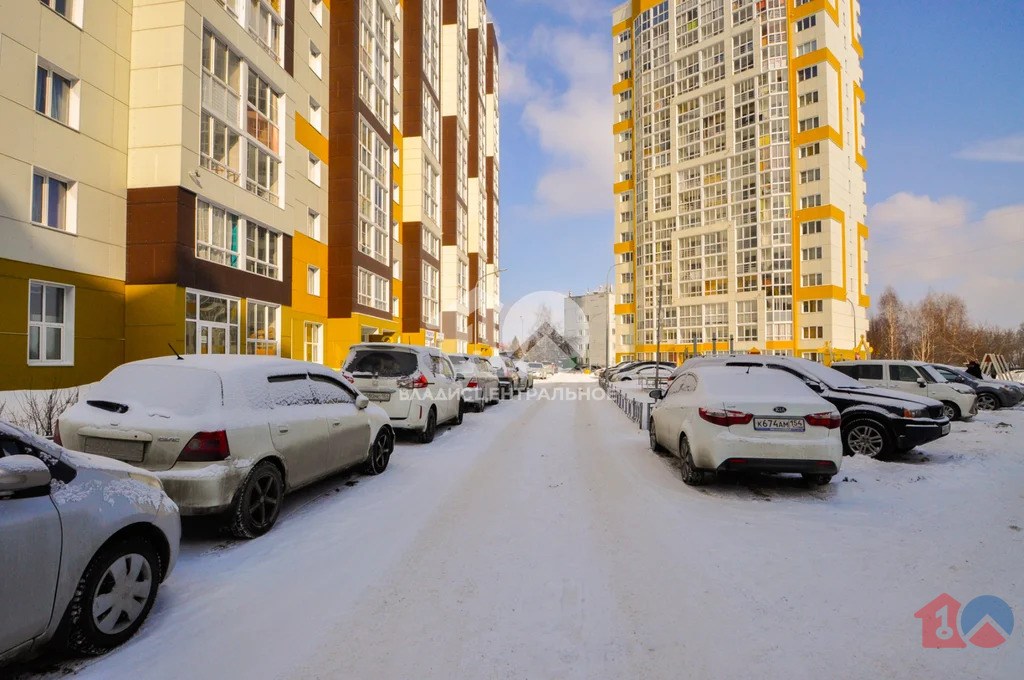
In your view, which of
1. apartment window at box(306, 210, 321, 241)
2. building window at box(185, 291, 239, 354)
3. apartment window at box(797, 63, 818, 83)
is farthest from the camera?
apartment window at box(797, 63, 818, 83)

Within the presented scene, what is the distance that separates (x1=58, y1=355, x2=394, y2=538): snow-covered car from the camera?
4.37m

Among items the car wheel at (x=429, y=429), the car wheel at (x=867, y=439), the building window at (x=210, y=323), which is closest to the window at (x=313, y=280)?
the building window at (x=210, y=323)

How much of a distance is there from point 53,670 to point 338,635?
1389 millimetres

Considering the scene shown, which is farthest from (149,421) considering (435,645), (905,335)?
(905,335)

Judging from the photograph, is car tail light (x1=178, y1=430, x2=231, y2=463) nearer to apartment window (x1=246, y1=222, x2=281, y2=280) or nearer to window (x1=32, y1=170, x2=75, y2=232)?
window (x1=32, y1=170, x2=75, y2=232)

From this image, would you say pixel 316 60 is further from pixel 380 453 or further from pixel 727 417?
pixel 727 417

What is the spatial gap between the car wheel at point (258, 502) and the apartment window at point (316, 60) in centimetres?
2439

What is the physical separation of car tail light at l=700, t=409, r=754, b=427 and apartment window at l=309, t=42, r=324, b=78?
24.9 metres

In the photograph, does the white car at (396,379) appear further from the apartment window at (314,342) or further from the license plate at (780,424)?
the apartment window at (314,342)

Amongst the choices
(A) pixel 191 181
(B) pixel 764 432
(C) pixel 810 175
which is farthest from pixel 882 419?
(C) pixel 810 175

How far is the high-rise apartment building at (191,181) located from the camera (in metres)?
13.0

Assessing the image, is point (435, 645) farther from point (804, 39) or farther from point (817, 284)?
point (804, 39)

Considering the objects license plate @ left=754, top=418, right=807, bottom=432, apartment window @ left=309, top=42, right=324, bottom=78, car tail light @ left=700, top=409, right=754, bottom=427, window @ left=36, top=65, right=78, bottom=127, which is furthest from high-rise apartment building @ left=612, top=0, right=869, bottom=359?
car tail light @ left=700, top=409, right=754, bottom=427

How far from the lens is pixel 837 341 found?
2280 inches
